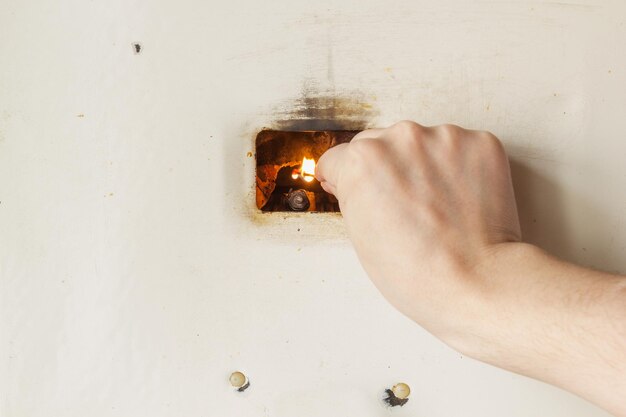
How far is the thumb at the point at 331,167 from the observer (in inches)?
26.4

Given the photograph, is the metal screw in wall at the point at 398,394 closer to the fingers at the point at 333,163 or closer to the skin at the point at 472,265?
the skin at the point at 472,265

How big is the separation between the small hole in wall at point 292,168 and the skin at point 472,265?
121 millimetres

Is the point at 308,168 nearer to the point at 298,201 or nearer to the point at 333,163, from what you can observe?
the point at 298,201

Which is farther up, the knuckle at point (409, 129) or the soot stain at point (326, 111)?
the soot stain at point (326, 111)

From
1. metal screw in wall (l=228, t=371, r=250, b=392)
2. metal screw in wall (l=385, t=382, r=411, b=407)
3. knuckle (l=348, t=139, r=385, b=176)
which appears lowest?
metal screw in wall (l=385, t=382, r=411, b=407)

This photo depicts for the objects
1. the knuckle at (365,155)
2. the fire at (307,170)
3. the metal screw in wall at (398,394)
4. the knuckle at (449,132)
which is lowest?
the metal screw in wall at (398,394)

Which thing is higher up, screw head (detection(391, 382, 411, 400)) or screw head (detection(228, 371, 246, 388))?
screw head (detection(228, 371, 246, 388))

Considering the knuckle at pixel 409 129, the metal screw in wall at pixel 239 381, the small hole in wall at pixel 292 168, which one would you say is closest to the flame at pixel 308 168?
the small hole in wall at pixel 292 168

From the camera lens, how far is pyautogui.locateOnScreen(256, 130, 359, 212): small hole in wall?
0.81m

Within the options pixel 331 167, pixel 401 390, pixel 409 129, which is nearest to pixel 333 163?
pixel 331 167

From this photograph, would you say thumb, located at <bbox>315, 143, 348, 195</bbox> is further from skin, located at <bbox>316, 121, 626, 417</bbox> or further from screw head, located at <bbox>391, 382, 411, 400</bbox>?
screw head, located at <bbox>391, 382, 411, 400</bbox>

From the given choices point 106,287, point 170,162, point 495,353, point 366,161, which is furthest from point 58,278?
point 495,353

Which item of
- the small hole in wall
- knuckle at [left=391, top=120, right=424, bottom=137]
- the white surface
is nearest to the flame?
the small hole in wall

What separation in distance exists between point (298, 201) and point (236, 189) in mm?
133
